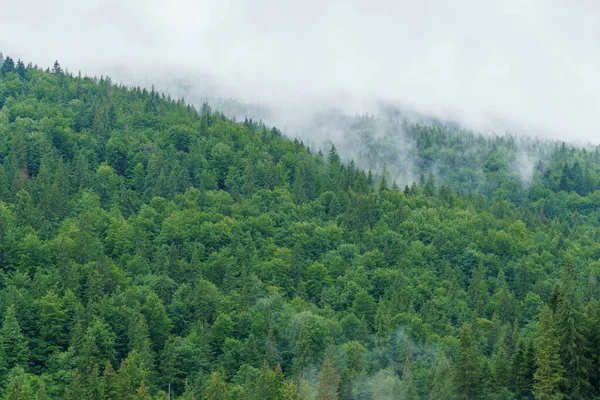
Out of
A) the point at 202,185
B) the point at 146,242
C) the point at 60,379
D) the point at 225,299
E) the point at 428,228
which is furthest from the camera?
the point at 202,185

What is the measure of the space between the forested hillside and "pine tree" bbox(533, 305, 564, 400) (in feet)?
0.67

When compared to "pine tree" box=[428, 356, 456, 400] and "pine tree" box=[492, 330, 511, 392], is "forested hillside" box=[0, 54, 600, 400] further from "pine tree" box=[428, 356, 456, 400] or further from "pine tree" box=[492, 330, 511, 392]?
"pine tree" box=[428, 356, 456, 400]

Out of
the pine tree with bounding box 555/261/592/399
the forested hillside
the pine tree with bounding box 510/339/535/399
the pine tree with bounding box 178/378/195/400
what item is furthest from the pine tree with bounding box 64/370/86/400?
the pine tree with bounding box 555/261/592/399

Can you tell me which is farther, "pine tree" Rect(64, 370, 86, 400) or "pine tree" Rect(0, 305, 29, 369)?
"pine tree" Rect(0, 305, 29, 369)

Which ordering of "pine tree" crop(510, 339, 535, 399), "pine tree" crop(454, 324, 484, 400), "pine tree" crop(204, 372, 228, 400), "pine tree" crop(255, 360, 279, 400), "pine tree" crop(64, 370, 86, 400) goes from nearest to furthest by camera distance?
"pine tree" crop(510, 339, 535, 399) < "pine tree" crop(64, 370, 86, 400) < "pine tree" crop(454, 324, 484, 400) < "pine tree" crop(204, 372, 228, 400) < "pine tree" crop(255, 360, 279, 400)

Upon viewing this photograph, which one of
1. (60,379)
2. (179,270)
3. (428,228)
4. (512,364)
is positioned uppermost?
(428,228)

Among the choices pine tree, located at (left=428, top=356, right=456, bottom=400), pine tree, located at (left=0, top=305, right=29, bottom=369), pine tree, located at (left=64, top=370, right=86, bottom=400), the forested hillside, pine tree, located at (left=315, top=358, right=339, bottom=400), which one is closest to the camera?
pine tree, located at (left=64, top=370, right=86, bottom=400)

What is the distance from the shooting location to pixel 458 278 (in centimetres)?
16162

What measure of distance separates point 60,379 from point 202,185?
245ft

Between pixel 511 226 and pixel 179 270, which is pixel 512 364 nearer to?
pixel 179 270

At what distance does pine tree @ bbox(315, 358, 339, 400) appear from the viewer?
112m

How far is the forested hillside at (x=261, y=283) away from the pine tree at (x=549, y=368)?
0.67ft

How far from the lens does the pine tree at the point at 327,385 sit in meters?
112

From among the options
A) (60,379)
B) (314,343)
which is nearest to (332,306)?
(314,343)
